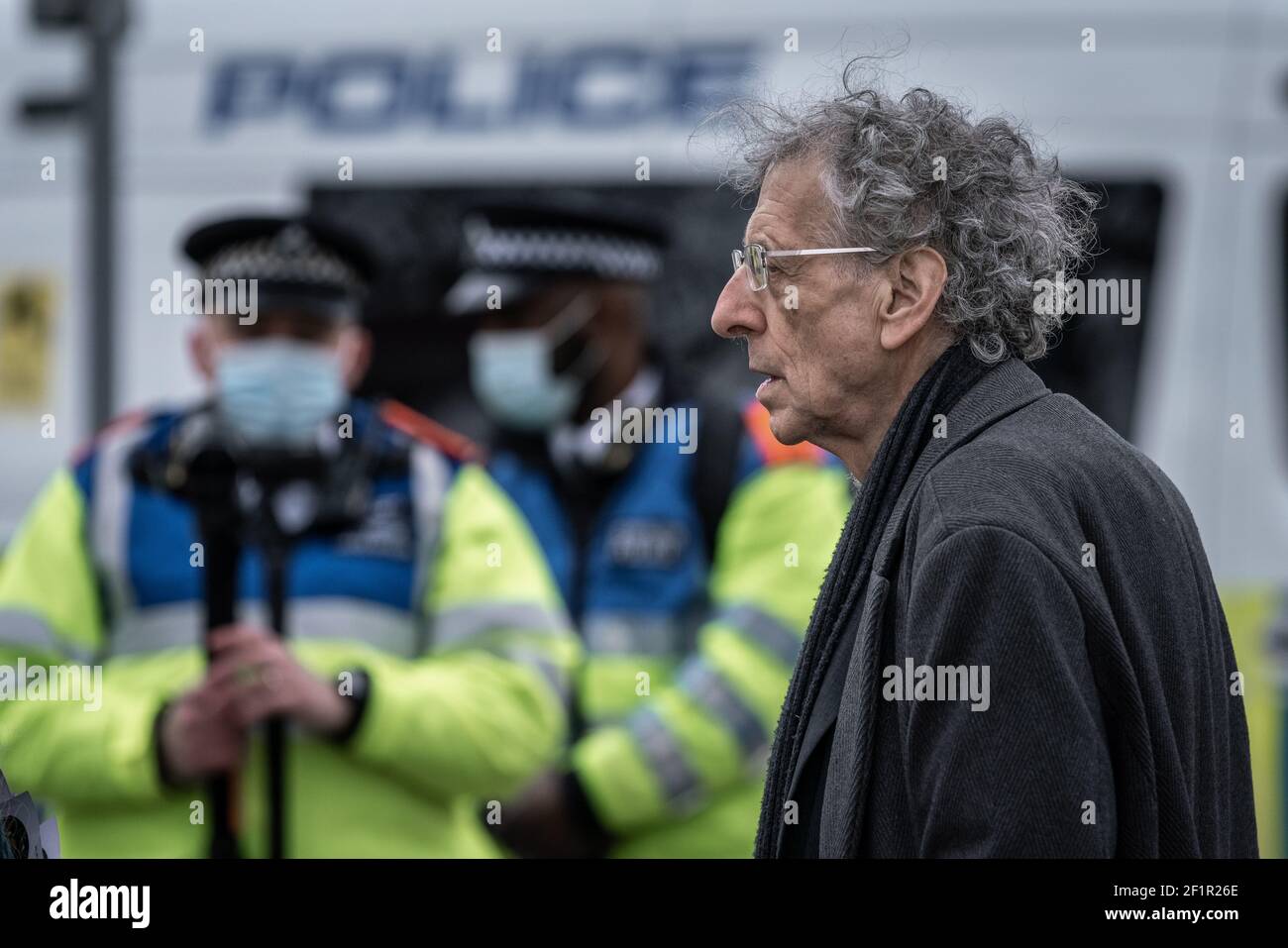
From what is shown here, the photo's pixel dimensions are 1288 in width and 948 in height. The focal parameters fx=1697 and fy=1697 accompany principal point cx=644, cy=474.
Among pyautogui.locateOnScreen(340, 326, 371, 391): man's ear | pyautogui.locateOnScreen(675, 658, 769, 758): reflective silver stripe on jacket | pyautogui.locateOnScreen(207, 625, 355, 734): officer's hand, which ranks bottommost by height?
pyautogui.locateOnScreen(675, 658, 769, 758): reflective silver stripe on jacket

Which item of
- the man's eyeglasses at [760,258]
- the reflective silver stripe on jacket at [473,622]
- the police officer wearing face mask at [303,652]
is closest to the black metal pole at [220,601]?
the police officer wearing face mask at [303,652]

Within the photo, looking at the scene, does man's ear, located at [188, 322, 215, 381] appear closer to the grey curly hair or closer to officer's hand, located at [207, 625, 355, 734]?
officer's hand, located at [207, 625, 355, 734]

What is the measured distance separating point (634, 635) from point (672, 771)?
40 cm

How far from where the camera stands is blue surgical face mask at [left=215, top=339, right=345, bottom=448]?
3635 millimetres

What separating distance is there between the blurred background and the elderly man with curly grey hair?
106 inches

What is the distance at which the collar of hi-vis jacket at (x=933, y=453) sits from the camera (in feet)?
5.58

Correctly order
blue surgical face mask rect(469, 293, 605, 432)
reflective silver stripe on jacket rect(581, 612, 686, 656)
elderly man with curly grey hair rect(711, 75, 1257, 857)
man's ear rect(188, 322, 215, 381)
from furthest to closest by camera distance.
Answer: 1. blue surgical face mask rect(469, 293, 605, 432)
2. reflective silver stripe on jacket rect(581, 612, 686, 656)
3. man's ear rect(188, 322, 215, 381)
4. elderly man with curly grey hair rect(711, 75, 1257, 857)

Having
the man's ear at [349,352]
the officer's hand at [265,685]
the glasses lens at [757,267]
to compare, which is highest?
the man's ear at [349,352]

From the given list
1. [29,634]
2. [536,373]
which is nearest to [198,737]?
[29,634]

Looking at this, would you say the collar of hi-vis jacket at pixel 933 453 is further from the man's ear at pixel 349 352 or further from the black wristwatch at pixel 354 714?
the man's ear at pixel 349 352

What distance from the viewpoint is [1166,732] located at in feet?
5.32

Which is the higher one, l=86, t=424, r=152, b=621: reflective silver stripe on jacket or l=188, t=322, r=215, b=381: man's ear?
l=188, t=322, r=215, b=381: man's ear

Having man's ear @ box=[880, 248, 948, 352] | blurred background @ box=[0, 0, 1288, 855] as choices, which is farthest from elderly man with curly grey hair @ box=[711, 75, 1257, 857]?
blurred background @ box=[0, 0, 1288, 855]

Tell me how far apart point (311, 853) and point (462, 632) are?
51 cm
